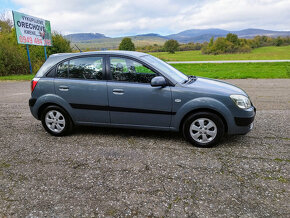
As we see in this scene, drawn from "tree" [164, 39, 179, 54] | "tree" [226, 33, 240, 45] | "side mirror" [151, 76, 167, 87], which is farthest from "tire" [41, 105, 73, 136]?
"tree" [164, 39, 179, 54]

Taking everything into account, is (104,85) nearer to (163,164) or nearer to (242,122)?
(163,164)

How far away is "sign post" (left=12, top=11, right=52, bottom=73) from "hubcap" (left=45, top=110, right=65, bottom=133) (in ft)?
46.5

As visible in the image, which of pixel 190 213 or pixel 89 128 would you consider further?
pixel 89 128

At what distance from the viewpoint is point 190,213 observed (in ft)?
8.27

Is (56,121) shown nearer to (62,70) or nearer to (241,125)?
(62,70)

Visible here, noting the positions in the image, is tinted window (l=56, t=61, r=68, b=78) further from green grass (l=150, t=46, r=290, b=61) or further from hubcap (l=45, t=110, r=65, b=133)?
green grass (l=150, t=46, r=290, b=61)

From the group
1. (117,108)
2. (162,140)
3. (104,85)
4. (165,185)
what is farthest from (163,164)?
(104,85)

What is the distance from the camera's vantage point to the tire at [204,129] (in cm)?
401

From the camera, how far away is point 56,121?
4.75 meters

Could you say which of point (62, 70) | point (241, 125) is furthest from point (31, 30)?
point (241, 125)

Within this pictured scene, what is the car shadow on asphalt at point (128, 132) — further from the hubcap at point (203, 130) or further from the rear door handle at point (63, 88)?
the rear door handle at point (63, 88)

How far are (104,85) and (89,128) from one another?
1406 mm

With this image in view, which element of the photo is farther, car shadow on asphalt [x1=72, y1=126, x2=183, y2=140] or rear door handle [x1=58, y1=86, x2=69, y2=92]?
car shadow on asphalt [x1=72, y1=126, x2=183, y2=140]

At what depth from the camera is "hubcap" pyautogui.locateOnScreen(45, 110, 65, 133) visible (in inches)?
186
